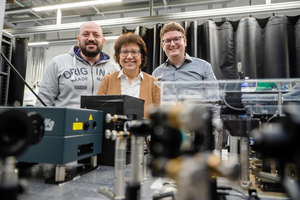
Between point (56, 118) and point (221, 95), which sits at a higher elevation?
point (221, 95)

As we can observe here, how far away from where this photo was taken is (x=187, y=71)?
→ 2.07 meters

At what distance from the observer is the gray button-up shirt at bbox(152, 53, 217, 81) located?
2.04 metres

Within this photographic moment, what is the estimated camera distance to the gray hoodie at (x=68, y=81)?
1805 millimetres

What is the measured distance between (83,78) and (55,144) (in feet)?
3.71

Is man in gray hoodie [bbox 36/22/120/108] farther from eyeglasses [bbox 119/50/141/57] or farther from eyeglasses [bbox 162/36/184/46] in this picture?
eyeglasses [bbox 162/36/184/46]

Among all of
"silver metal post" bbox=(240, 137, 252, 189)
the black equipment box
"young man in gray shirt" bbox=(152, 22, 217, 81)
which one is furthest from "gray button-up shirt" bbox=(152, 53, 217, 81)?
"silver metal post" bbox=(240, 137, 252, 189)

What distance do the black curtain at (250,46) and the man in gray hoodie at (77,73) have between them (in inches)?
57.4

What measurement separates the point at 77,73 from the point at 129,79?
0.53 metres

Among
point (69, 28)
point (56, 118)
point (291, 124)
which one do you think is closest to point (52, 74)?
point (56, 118)

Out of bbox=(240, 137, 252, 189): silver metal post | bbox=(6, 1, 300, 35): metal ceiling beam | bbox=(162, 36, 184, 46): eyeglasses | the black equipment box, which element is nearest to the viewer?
bbox=(240, 137, 252, 189): silver metal post

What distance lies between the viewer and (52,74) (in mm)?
1850

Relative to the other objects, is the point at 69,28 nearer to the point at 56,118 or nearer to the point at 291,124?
the point at 56,118

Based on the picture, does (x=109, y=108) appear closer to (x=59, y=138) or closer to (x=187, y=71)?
(x=59, y=138)

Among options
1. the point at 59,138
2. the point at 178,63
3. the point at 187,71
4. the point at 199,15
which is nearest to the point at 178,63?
the point at 178,63
